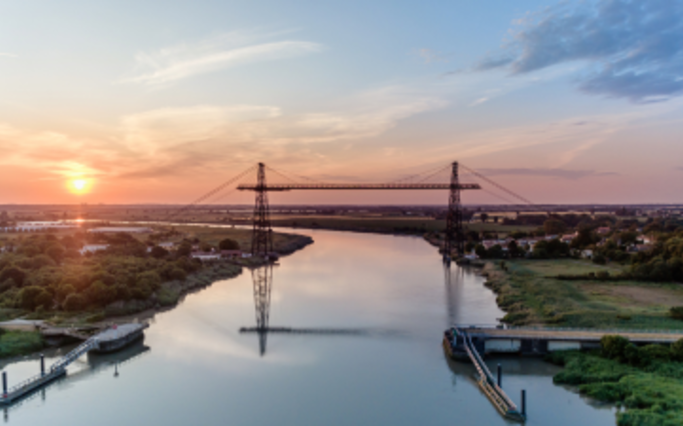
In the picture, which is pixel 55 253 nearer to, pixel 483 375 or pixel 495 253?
pixel 483 375

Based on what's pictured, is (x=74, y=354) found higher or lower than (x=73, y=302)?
lower

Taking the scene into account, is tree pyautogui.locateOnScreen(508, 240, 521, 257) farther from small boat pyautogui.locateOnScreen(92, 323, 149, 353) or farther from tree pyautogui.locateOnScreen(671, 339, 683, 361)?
small boat pyautogui.locateOnScreen(92, 323, 149, 353)

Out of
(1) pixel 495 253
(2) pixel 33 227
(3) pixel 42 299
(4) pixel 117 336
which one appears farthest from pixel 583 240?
(2) pixel 33 227

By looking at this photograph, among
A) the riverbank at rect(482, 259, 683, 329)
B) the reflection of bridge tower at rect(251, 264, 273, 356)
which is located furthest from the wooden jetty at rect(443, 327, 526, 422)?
the reflection of bridge tower at rect(251, 264, 273, 356)

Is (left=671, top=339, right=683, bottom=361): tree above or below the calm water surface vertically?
above

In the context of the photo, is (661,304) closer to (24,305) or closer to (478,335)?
(478,335)

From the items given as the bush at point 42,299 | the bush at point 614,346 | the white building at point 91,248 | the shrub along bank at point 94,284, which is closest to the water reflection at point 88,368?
the shrub along bank at point 94,284
